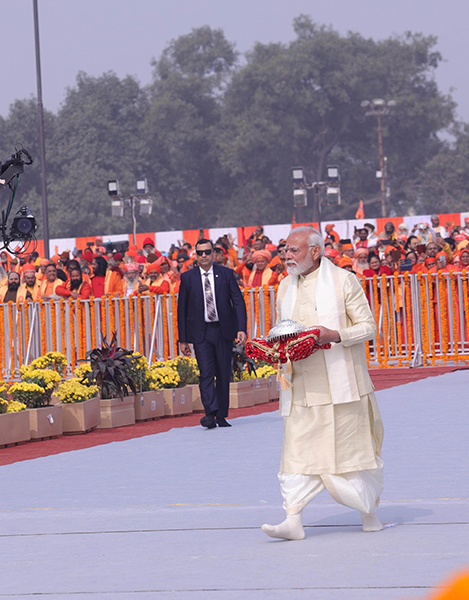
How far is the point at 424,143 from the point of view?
3629 inches

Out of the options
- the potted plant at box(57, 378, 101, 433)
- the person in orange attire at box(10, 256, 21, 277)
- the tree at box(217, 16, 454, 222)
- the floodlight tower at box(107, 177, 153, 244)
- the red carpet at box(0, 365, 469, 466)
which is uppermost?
the tree at box(217, 16, 454, 222)

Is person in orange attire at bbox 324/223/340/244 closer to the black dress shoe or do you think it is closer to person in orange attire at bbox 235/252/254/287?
person in orange attire at bbox 235/252/254/287

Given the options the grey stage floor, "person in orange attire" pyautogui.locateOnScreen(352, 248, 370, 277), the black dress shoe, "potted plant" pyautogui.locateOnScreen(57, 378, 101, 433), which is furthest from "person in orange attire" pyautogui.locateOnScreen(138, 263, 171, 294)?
the grey stage floor

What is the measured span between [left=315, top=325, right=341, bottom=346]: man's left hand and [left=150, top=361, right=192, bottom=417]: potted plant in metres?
7.42

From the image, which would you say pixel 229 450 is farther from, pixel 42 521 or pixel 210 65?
pixel 210 65

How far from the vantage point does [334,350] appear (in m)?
6.29

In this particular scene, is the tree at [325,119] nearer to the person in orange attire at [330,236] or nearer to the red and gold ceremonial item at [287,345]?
the person in orange attire at [330,236]

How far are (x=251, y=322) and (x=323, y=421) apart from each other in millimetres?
11502

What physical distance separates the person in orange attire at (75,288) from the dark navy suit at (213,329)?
271 inches

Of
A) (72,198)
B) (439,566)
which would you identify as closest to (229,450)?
(439,566)

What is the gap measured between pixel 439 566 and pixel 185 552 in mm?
1331

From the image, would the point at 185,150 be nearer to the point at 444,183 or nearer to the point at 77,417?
the point at 444,183

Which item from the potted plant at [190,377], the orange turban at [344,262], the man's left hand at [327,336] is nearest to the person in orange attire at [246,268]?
the orange turban at [344,262]

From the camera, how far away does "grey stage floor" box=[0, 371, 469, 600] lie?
204 inches
